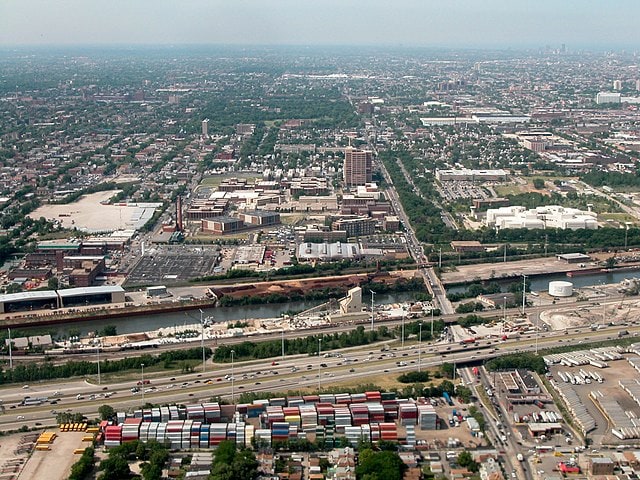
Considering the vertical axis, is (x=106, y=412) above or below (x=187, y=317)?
above

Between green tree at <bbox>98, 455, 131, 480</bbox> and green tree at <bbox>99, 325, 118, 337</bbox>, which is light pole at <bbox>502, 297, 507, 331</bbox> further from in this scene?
green tree at <bbox>98, 455, 131, 480</bbox>

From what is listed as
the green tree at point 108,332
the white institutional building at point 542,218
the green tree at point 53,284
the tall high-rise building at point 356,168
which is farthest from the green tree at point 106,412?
the tall high-rise building at point 356,168

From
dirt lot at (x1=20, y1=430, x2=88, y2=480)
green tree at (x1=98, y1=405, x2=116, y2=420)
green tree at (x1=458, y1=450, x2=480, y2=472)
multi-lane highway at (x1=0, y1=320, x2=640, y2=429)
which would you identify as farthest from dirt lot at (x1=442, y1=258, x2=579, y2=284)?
dirt lot at (x1=20, y1=430, x2=88, y2=480)

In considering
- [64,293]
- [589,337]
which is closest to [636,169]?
[589,337]

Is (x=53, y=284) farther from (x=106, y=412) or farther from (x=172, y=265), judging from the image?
(x=106, y=412)

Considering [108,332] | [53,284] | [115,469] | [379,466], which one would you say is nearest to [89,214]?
[53,284]

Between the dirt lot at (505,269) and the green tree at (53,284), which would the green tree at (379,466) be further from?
the green tree at (53,284)

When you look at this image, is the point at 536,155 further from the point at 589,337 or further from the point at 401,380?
the point at 401,380
